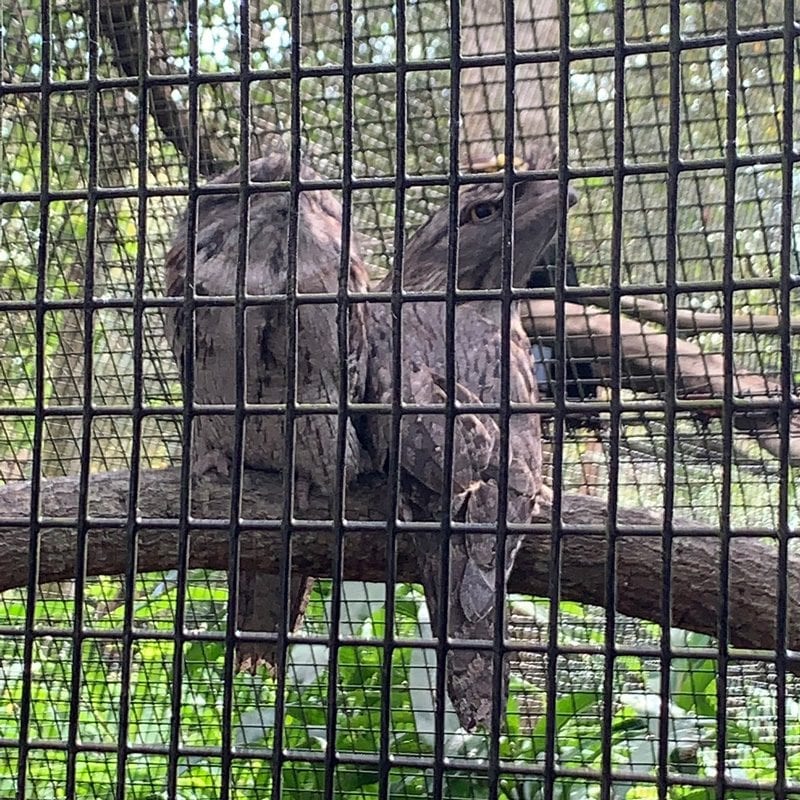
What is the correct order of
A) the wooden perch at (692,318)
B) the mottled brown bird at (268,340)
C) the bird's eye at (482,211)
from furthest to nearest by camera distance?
the wooden perch at (692,318) → the bird's eye at (482,211) → the mottled brown bird at (268,340)

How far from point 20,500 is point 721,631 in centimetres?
157

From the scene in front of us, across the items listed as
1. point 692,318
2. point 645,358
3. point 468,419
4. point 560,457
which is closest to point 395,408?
point 560,457

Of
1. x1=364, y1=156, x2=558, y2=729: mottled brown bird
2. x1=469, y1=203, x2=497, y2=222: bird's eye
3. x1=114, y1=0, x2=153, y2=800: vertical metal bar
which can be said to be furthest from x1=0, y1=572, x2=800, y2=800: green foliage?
x1=114, y1=0, x2=153, y2=800: vertical metal bar

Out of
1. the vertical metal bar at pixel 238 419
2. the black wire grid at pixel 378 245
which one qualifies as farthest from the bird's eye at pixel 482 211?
the vertical metal bar at pixel 238 419

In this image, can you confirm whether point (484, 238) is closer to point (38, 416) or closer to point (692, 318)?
point (692, 318)

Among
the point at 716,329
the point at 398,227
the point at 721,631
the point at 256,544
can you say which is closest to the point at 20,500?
the point at 256,544

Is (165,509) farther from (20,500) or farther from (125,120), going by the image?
(125,120)

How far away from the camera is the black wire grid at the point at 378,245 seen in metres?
0.83

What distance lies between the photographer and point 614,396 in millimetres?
835

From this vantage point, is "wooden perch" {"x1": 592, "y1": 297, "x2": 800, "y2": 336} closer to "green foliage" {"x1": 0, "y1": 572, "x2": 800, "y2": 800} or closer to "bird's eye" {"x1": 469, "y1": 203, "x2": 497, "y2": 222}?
"bird's eye" {"x1": 469, "y1": 203, "x2": 497, "y2": 222}

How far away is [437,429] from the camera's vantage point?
2.04 meters

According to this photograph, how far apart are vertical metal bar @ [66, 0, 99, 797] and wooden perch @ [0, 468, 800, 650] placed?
3.16 ft

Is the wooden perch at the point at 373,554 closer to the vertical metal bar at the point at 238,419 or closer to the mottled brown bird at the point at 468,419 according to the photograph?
the mottled brown bird at the point at 468,419

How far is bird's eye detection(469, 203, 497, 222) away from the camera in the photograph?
94.9 inches
